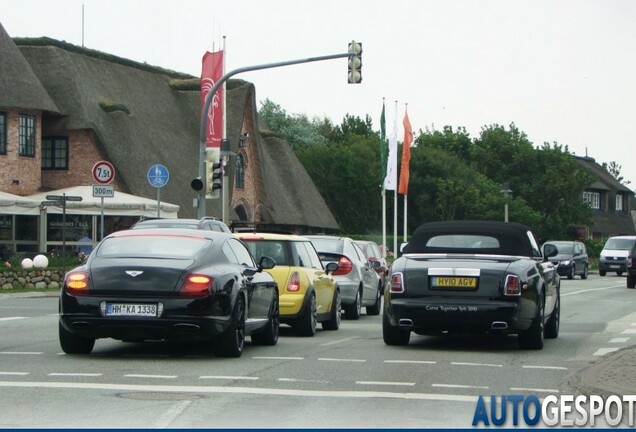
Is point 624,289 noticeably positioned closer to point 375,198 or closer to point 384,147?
point 384,147

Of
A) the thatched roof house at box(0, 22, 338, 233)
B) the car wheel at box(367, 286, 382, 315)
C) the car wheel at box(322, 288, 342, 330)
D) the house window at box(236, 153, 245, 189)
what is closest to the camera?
the car wheel at box(322, 288, 342, 330)

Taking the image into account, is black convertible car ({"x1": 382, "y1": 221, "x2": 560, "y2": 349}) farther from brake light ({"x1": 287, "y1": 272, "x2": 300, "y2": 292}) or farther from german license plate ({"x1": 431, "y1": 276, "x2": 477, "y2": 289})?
brake light ({"x1": 287, "y1": 272, "x2": 300, "y2": 292})

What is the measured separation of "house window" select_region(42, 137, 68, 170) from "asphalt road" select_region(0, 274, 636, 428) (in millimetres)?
35307

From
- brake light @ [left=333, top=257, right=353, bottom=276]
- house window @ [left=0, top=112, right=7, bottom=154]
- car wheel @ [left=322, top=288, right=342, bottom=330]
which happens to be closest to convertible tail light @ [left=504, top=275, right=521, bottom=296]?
car wheel @ [left=322, top=288, right=342, bottom=330]

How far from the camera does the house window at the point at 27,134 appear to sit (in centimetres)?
5122

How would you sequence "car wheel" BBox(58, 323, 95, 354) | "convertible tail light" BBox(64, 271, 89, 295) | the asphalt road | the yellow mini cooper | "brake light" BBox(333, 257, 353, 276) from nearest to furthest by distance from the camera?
the asphalt road, "convertible tail light" BBox(64, 271, 89, 295), "car wheel" BBox(58, 323, 95, 354), the yellow mini cooper, "brake light" BBox(333, 257, 353, 276)

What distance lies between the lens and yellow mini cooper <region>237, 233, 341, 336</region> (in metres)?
19.1

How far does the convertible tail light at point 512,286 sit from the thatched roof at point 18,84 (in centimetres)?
3643

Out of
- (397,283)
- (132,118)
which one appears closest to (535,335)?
(397,283)

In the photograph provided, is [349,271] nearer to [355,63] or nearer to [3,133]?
[355,63]

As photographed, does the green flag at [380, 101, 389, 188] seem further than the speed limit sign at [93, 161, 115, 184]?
Yes

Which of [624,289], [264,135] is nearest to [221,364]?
[624,289]

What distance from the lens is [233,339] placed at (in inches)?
→ 591

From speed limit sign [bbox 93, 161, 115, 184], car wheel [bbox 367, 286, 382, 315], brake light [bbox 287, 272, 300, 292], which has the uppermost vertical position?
speed limit sign [bbox 93, 161, 115, 184]
